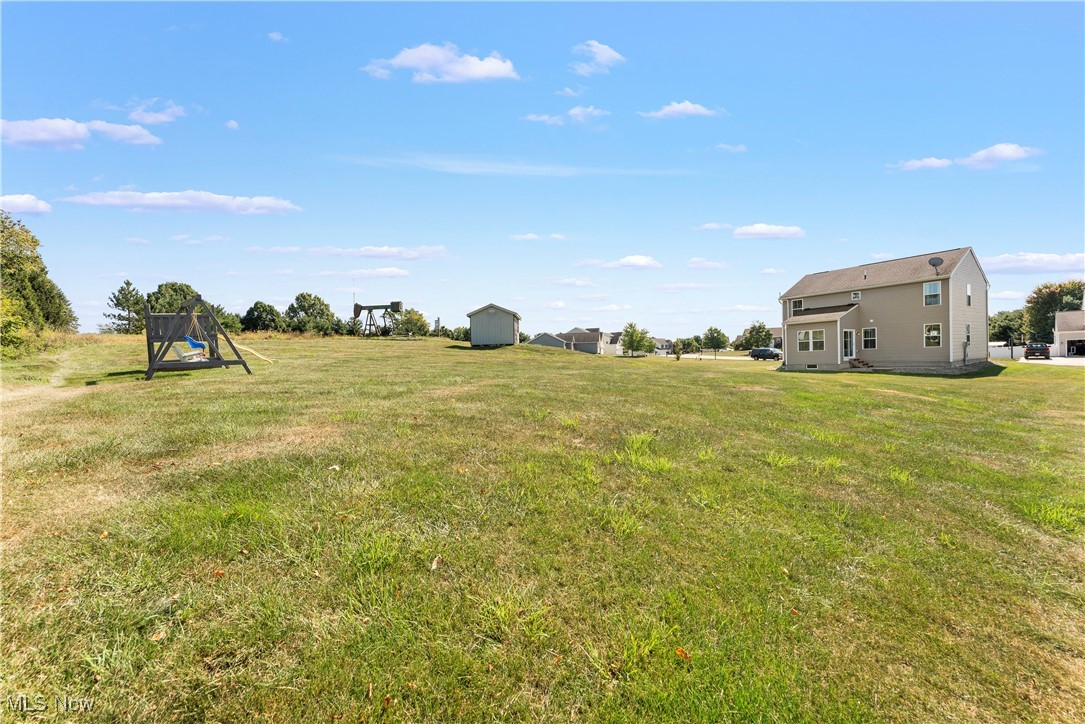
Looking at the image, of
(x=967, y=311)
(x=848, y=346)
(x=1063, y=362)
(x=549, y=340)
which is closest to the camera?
(x=967, y=311)

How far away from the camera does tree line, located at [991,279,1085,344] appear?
7206 centimetres

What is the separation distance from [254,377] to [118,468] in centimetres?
977

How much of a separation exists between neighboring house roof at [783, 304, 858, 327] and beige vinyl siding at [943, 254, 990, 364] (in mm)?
6025

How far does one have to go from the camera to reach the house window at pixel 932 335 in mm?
31906

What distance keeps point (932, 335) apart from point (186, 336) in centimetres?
4262

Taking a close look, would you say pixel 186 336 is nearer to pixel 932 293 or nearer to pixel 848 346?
pixel 848 346

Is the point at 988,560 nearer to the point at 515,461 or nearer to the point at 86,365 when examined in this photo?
the point at 515,461

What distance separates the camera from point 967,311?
111 ft

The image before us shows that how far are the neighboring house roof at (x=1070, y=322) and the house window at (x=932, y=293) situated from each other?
33.0 metres

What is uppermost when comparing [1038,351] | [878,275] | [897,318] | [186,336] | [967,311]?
[878,275]

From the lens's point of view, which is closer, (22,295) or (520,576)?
(520,576)

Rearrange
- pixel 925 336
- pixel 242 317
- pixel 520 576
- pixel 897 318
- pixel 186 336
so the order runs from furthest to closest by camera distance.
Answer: pixel 242 317 → pixel 897 318 → pixel 925 336 → pixel 186 336 → pixel 520 576

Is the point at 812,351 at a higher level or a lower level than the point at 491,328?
lower

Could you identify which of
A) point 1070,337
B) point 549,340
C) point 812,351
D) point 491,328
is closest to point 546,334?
point 549,340
